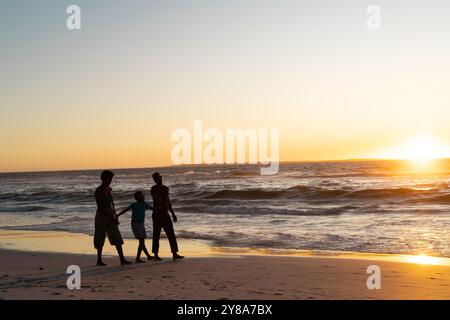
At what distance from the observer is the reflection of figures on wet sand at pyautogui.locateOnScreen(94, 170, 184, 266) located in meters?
9.14

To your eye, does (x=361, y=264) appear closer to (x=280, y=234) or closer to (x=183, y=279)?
(x=183, y=279)

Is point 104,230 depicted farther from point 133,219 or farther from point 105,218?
point 133,219

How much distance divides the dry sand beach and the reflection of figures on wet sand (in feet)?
1.25

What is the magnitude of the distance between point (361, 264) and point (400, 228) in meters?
6.64

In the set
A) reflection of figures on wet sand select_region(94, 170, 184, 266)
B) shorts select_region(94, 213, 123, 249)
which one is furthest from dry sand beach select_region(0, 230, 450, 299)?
shorts select_region(94, 213, 123, 249)

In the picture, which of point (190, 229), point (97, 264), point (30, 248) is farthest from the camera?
point (190, 229)

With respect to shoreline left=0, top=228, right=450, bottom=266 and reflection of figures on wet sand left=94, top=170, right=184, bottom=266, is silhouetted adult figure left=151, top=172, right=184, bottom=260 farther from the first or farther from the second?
shoreline left=0, top=228, right=450, bottom=266

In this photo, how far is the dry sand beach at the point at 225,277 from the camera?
6832mm

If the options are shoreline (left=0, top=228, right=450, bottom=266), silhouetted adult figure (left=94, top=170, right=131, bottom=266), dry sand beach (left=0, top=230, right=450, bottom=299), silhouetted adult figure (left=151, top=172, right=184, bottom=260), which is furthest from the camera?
shoreline (left=0, top=228, right=450, bottom=266)

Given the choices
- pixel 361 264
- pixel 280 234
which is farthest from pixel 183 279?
pixel 280 234

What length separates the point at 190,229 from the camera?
668 inches

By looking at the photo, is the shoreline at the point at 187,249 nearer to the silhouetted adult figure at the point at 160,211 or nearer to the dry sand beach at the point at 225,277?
the dry sand beach at the point at 225,277

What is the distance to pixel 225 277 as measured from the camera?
8.14 metres
